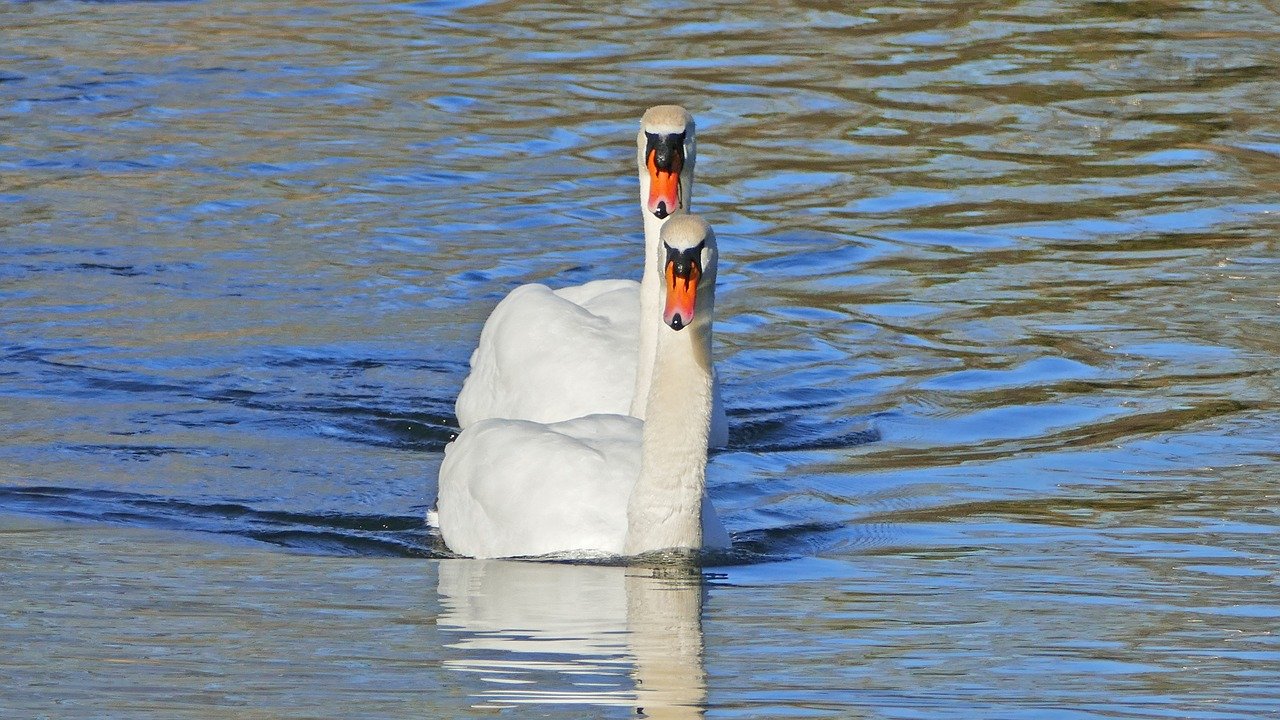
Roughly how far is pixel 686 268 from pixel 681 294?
10cm

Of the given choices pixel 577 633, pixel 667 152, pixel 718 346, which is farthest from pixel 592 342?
pixel 577 633

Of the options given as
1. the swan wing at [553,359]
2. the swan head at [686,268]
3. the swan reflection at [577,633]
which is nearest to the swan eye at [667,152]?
the swan wing at [553,359]

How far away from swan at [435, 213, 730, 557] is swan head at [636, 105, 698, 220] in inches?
37.4

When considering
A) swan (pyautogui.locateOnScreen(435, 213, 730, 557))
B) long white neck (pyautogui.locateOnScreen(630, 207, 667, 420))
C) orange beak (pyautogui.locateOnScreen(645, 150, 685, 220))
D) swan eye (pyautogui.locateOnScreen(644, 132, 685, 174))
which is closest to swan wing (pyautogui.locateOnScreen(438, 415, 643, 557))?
swan (pyautogui.locateOnScreen(435, 213, 730, 557))

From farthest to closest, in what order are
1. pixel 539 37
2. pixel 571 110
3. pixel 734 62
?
pixel 539 37 < pixel 734 62 < pixel 571 110

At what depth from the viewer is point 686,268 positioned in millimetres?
8227

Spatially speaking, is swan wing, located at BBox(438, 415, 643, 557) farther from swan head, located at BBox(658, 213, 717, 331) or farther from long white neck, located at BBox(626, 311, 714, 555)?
swan head, located at BBox(658, 213, 717, 331)

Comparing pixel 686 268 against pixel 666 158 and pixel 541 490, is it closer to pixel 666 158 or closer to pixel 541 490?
pixel 541 490

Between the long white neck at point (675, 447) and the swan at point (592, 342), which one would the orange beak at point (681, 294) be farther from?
the swan at point (592, 342)

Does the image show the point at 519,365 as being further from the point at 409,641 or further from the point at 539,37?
the point at 539,37

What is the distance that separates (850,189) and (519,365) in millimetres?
5759

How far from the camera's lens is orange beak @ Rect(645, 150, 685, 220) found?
9.70 meters

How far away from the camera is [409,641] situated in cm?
684

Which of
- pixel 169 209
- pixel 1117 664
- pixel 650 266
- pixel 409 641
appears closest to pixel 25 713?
pixel 409 641
